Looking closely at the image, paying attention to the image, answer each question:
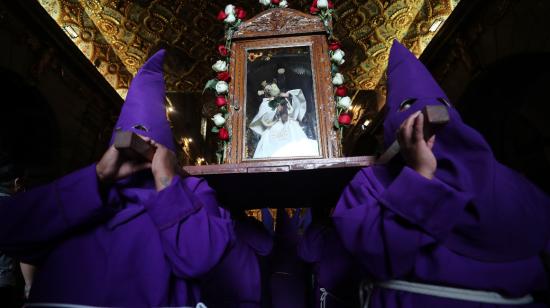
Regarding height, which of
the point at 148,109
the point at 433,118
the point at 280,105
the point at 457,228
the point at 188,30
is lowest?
the point at 457,228

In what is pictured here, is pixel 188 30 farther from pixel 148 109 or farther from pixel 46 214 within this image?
pixel 46 214

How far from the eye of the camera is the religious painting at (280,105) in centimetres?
165

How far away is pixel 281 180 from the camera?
1354mm

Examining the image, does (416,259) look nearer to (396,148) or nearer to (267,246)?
(396,148)

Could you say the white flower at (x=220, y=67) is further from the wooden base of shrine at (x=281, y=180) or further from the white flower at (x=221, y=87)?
the wooden base of shrine at (x=281, y=180)

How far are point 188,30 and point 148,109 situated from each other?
3.45 m

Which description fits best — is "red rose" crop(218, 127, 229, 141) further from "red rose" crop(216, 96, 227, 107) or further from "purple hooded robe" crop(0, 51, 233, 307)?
"purple hooded robe" crop(0, 51, 233, 307)

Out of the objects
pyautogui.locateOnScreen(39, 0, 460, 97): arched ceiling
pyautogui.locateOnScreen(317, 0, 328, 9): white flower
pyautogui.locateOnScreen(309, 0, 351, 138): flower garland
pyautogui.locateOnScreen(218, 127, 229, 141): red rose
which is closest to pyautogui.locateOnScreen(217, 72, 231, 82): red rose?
pyautogui.locateOnScreen(218, 127, 229, 141): red rose

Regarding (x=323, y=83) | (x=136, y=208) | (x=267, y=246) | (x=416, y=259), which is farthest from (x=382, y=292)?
(x=323, y=83)

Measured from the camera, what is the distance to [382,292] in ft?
3.06

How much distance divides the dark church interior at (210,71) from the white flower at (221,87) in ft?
1.40

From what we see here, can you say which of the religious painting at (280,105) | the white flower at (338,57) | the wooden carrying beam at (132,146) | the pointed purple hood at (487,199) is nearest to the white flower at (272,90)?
the religious painting at (280,105)

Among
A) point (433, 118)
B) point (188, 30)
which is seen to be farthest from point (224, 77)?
point (188, 30)

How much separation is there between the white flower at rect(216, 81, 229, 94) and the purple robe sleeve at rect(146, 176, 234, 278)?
40.6 inches
